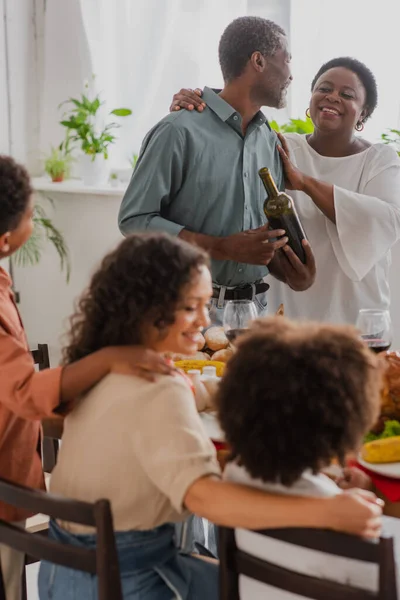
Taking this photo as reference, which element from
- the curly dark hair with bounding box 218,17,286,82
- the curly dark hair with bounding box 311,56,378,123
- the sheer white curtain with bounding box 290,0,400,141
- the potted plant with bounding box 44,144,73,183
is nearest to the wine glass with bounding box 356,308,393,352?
the curly dark hair with bounding box 218,17,286,82

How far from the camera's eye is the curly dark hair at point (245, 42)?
2.51 metres

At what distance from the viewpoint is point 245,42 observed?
251 cm

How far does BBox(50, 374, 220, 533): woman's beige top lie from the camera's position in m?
1.26

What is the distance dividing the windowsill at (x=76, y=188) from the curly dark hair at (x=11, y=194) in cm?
251

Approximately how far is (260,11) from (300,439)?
302 cm

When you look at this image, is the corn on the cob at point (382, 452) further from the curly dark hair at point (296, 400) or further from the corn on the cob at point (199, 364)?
the corn on the cob at point (199, 364)

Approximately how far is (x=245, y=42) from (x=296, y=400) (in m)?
1.61

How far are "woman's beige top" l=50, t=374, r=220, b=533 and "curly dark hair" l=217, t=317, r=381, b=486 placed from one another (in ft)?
0.28

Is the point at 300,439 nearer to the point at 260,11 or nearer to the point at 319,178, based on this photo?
the point at 319,178

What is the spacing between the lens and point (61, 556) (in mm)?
1322

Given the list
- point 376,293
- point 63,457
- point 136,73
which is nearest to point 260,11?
point 136,73

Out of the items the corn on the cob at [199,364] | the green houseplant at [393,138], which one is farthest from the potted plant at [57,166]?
the corn on the cob at [199,364]

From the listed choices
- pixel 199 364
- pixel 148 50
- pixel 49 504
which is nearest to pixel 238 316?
pixel 199 364

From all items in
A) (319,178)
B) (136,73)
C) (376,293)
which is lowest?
(376,293)
